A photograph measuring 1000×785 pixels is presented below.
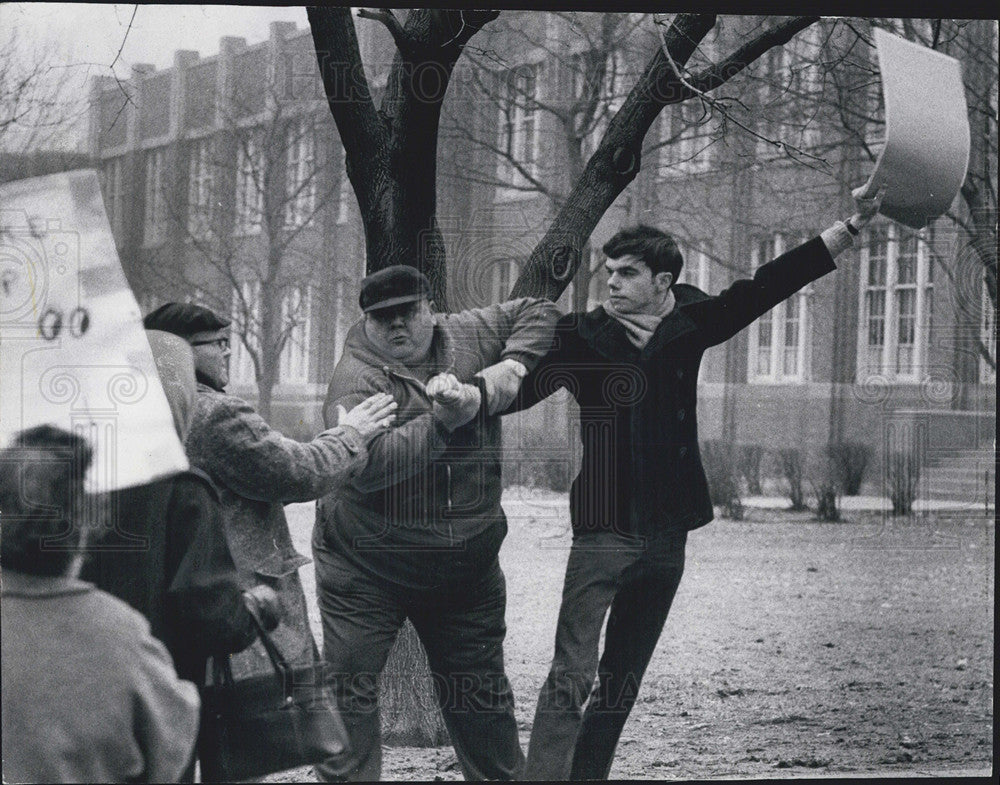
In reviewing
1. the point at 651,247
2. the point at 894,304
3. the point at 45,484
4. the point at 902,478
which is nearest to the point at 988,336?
the point at 894,304

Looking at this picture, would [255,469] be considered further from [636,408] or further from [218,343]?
[636,408]

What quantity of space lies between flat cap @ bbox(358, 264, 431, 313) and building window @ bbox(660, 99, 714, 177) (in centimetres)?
97

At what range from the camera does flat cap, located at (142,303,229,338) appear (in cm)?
452

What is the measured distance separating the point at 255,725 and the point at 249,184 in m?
1.73

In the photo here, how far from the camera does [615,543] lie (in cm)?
487

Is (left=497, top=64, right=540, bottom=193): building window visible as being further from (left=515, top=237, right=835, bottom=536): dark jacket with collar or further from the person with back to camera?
the person with back to camera

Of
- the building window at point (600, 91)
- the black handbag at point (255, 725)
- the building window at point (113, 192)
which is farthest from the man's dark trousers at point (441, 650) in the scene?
the building window at point (600, 91)

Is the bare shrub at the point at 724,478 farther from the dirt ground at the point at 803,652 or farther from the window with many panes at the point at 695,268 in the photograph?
the window with many panes at the point at 695,268

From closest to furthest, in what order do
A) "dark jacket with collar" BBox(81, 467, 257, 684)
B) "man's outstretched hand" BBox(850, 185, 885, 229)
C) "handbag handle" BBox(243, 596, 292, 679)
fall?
"dark jacket with collar" BBox(81, 467, 257, 684), "handbag handle" BBox(243, 596, 292, 679), "man's outstretched hand" BBox(850, 185, 885, 229)

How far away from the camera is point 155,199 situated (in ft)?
15.3

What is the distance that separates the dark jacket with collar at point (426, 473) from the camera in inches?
184

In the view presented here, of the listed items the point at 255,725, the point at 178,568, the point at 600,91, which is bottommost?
the point at 255,725

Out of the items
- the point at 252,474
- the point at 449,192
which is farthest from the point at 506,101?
the point at 252,474

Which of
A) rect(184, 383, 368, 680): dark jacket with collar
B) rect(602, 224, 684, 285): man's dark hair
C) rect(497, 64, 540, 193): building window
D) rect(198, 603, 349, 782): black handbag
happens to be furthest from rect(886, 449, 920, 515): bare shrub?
rect(198, 603, 349, 782): black handbag
